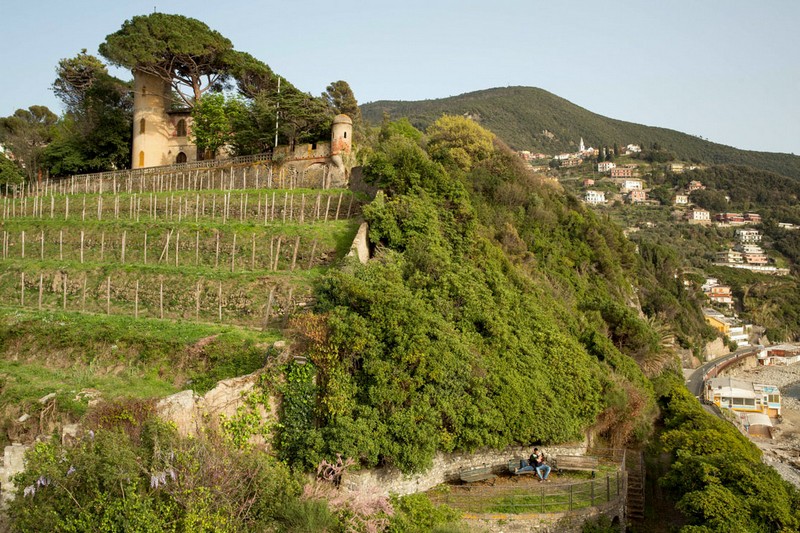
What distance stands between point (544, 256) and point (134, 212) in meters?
19.1

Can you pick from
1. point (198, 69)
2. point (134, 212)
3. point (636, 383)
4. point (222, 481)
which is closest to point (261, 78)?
point (198, 69)

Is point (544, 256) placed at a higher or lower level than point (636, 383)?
higher

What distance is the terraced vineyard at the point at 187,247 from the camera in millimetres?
19656

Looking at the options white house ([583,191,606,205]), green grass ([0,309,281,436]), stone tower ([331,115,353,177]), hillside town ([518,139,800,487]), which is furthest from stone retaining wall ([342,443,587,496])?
white house ([583,191,606,205])

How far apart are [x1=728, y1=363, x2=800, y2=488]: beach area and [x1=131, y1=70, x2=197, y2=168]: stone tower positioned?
121ft

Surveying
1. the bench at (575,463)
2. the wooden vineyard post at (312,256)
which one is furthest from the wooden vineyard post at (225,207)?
the bench at (575,463)

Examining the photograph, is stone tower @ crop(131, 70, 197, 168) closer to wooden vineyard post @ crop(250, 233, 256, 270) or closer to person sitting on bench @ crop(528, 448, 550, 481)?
wooden vineyard post @ crop(250, 233, 256, 270)

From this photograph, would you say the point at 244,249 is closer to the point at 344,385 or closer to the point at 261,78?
the point at 344,385

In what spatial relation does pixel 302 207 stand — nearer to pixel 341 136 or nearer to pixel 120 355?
pixel 341 136

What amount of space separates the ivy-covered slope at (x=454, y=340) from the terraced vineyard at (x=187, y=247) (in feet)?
9.09

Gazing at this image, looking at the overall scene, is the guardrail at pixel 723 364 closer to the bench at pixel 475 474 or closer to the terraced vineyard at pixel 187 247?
the terraced vineyard at pixel 187 247

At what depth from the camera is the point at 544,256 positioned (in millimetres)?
29250

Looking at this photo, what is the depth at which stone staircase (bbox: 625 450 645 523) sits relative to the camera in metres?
16.8

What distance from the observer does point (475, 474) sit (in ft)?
50.9
